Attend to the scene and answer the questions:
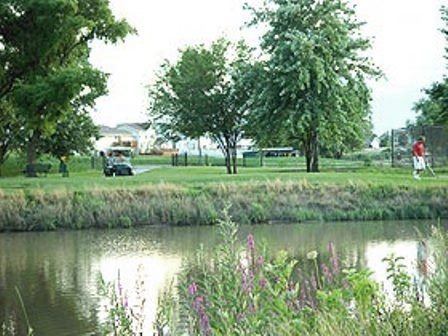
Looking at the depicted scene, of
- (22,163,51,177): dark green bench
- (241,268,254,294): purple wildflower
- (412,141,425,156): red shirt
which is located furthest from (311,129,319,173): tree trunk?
(241,268,254,294): purple wildflower

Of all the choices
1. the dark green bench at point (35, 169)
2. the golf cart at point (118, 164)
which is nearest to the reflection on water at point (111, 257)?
the dark green bench at point (35, 169)

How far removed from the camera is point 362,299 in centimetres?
557

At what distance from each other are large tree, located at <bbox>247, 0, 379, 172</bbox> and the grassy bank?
1197cm

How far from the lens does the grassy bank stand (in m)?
26.1

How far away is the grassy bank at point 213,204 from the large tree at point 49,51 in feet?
9.43

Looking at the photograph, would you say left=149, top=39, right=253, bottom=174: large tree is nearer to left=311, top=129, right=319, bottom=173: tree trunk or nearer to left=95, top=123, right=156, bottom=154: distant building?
left=311, top=129, right=319, bottom=173: tree trunk

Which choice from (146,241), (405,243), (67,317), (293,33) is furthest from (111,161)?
(67,317)

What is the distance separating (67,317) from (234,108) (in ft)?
127

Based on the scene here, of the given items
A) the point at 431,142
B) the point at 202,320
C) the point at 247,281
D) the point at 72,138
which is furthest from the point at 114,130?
the point at 202,320

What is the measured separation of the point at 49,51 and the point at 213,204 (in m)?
7.14

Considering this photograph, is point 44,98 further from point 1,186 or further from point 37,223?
point 1,186

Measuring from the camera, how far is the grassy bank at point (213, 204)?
26078 millimetres

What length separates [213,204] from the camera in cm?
2747

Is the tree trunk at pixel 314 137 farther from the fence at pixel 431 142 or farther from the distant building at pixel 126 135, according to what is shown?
the distant building at pixel 126 135
